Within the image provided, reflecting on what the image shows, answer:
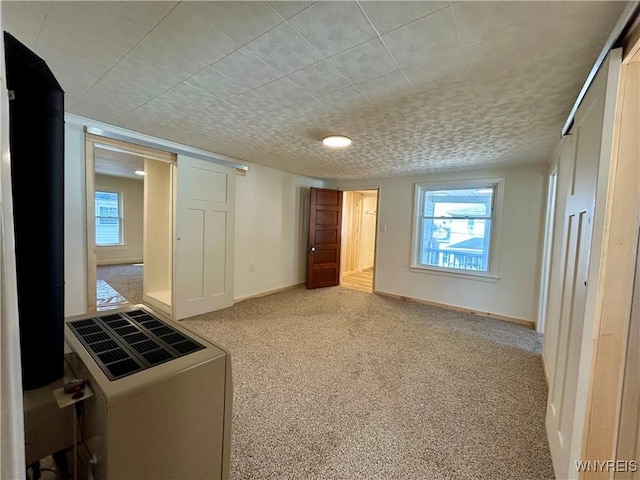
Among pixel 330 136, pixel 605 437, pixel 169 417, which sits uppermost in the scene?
pixel 330 136

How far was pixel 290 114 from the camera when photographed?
2.27m

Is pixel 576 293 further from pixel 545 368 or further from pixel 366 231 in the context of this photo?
pixel 366 231

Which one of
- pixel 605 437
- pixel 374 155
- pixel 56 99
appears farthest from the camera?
pixel 374 155

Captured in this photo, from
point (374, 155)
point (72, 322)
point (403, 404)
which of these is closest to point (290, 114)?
point (374, 155)

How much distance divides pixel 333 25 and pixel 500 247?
385cm

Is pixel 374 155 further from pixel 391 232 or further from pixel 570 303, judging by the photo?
pixel 570 303

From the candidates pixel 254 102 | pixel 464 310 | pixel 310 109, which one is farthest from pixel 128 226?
pixel 464 310

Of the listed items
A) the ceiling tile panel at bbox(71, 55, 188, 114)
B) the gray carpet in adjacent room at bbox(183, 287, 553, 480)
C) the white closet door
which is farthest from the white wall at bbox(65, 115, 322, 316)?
the white closet door

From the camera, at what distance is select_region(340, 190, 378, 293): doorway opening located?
21.8ft

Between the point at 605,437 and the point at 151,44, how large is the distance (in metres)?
2.76

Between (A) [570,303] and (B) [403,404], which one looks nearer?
(A) [570,303]

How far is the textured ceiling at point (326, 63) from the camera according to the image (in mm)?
1198

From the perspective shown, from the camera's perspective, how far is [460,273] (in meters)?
4.26

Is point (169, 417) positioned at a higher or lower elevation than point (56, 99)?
lower
